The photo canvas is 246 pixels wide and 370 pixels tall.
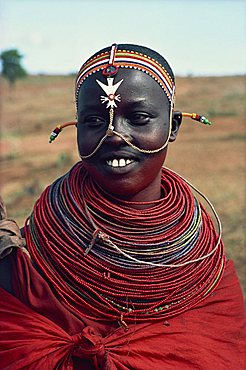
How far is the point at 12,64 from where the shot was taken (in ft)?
109

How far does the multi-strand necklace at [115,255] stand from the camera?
6.15 feet

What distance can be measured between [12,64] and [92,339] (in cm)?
3308

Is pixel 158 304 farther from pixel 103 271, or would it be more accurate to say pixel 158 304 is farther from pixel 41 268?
pixel 41 268

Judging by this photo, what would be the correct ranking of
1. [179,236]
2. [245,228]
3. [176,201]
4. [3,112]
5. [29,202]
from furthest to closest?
[3,112] < [29,202] < [245,228] < [176,201] < [179,236]

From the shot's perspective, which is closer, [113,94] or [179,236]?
[113,94]

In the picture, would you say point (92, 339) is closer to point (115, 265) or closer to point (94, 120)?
point (115, 265)

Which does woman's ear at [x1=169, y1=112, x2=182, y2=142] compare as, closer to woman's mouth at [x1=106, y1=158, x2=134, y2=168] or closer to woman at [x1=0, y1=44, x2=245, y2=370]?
woman at [x1=0, y1=44, x2=245, y2=370]

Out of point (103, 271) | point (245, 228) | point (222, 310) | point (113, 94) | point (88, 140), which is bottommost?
point (245, 228)

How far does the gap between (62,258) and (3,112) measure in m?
26.2

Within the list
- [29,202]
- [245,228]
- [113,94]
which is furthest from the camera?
[29,202]

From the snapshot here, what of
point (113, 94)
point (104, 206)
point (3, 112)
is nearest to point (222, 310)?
point (104, 206)

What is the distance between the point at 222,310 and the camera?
6.61 ft

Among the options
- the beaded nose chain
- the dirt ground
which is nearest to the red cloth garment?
the beaded nose chain

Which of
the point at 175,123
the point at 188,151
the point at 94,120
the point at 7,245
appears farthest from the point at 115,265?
the point at 188,151
